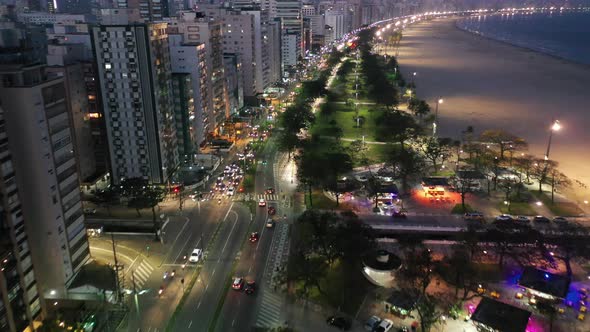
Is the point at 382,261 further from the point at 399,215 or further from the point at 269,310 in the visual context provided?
the point at 399,215

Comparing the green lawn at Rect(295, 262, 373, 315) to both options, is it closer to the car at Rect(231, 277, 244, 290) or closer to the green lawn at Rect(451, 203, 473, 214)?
the car at Rect(231, 277, 244, 290)

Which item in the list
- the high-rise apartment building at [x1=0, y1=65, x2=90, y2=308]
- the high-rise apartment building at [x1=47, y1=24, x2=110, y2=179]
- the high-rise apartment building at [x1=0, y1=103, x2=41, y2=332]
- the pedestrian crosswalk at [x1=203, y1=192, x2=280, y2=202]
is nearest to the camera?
the high-rise apartment building at [x1=0, y1=103, x2=41, y2=332]

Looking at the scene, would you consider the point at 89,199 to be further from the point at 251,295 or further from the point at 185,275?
the point at 251,295

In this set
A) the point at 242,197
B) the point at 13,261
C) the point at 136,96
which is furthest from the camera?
the point at 242,197

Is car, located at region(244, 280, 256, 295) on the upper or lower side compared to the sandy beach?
lower

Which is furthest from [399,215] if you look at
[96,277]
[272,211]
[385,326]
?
[96,277]

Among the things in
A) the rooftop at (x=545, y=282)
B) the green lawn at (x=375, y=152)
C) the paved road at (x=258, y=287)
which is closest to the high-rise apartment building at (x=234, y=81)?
the green lawn at (x=375, y=152)

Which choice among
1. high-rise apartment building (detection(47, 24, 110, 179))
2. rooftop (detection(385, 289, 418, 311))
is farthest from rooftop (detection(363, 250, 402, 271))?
high-rise apartment building (detection(47, 24, 110, 179))
